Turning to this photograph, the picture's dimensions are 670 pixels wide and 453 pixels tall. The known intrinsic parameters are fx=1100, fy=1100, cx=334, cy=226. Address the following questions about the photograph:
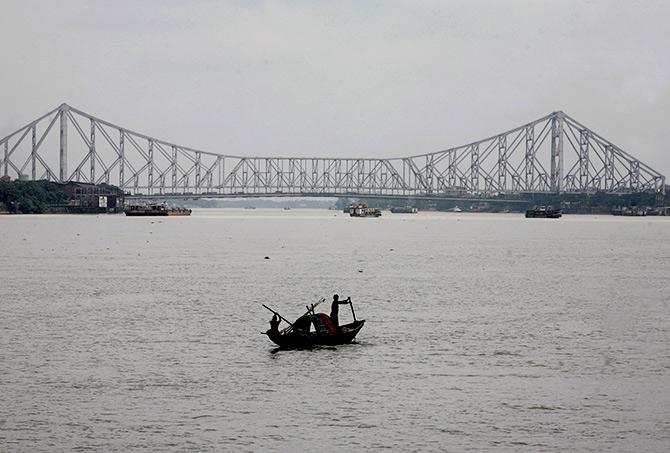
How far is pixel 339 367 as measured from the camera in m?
30.9

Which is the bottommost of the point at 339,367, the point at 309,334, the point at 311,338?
the point at 339,367

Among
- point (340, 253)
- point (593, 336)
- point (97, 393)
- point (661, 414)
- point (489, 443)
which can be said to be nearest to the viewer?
point (489, 443)

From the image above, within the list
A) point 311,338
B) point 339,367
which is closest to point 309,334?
point 311,338

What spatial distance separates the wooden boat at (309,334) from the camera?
33719mm

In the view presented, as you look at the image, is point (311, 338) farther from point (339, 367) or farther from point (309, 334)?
point (339, 367)

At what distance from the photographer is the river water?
2361cm

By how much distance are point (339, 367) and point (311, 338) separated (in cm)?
326

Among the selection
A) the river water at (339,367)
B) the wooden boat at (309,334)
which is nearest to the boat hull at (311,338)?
the wooden boat at (309,334)

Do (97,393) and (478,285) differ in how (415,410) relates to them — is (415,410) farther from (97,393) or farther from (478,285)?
(478,285)

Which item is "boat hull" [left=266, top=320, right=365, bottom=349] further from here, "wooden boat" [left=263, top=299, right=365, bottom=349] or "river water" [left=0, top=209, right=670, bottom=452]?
"river water" [left=0, top=209, right=670, bottom=452]

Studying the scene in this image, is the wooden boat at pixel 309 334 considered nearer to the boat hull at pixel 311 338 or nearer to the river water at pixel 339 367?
the boat hull at pixel 311 338

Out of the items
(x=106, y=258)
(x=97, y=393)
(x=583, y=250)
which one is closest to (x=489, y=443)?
(x=97, y=393)

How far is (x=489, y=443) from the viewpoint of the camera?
22828 millimetres

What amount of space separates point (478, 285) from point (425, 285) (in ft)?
9.88
